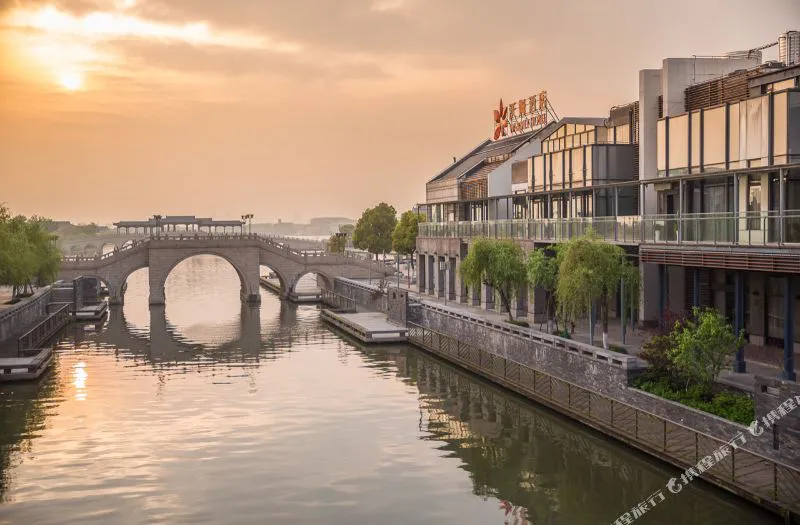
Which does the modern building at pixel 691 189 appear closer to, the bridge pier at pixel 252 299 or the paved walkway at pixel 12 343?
the paved walkway at pixel 12 343

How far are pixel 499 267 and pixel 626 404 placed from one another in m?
21.3

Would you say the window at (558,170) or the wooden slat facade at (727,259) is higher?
the window at (558,170)

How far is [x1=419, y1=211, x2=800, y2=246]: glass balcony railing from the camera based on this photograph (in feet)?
111

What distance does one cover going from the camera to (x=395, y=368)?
54.6 m

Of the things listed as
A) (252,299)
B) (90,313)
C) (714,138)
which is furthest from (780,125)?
(252,299)

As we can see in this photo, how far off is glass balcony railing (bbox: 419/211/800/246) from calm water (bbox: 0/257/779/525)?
9667mm

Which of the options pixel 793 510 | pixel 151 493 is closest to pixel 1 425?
pixel 151 493

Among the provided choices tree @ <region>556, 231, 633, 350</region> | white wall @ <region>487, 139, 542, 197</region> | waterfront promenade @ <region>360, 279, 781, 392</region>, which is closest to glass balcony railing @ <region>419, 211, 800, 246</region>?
tree @ <region>556, 231, 633, 350</region>

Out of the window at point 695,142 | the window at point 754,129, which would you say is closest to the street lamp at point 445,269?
the window at point 695,142

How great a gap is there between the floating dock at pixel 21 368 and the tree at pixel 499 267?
88.3 ft

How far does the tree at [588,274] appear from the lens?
42781 millimetres

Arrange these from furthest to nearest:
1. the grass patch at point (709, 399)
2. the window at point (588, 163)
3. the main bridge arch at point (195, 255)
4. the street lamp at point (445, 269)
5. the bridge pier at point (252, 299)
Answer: the bridge pier at point (252, 299), the main bridge arch at point (195, 255), the street lamp at point (445, 269), the window at point (588, 163), the grass patch at point (709, 399)

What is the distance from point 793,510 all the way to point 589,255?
761 inches

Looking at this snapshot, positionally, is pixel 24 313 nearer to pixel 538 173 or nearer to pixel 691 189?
pixel 538 173
